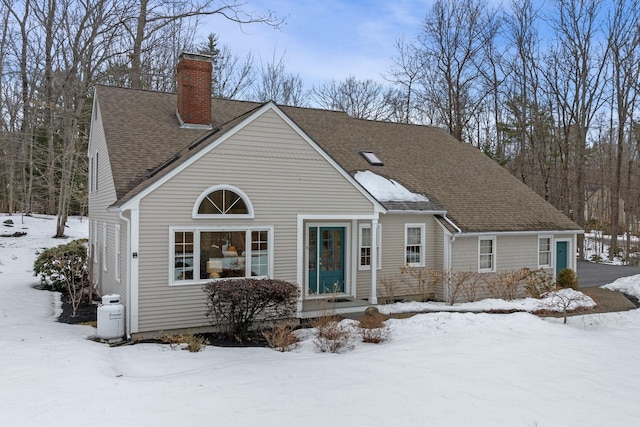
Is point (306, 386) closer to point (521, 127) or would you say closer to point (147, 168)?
point (147, 168)

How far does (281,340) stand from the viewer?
30.2 feet

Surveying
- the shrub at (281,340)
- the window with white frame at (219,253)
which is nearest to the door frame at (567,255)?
the window with white frame at (219,253)

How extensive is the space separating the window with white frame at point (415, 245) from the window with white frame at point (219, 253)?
215 inches

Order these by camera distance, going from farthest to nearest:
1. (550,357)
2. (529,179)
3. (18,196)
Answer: (529,179) → (18,196) → (550,357)

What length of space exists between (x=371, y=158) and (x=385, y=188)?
2144 mm

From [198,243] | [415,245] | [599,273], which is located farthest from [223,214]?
[599,273]

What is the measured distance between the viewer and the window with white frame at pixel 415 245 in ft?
49.1

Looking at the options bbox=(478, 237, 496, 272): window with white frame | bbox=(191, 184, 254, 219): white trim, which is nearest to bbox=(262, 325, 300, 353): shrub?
bbox=(191, 184, 254, 219): white trim

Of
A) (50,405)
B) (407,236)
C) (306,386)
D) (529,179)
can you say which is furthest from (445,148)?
(529,179)

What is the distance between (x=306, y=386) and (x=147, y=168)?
7.61 meters

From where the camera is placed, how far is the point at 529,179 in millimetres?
40219

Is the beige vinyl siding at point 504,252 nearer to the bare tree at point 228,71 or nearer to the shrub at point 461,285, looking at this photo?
the shrub at point 461,285

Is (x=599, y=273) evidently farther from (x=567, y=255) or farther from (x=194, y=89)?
(x=194, y=89)

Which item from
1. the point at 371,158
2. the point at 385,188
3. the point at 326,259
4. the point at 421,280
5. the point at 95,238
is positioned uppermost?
the point at 371,158
